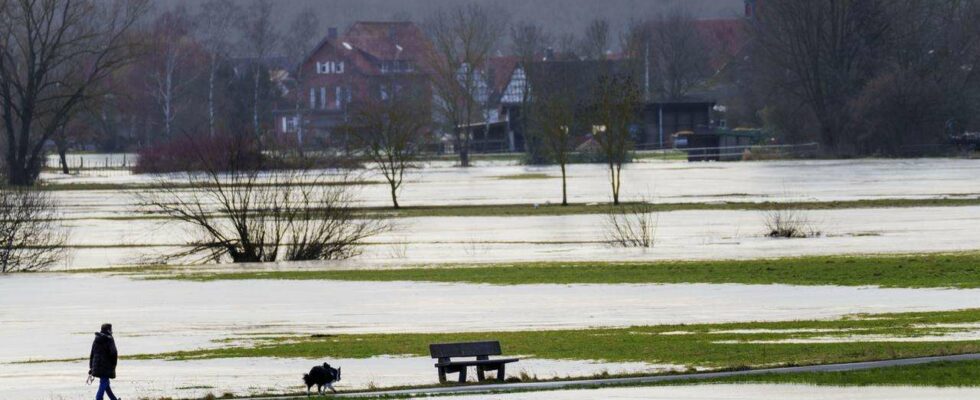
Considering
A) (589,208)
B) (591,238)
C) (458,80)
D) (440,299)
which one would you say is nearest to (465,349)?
(440,299)

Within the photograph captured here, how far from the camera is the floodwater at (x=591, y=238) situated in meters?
48.7

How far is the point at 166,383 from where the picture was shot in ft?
82.0

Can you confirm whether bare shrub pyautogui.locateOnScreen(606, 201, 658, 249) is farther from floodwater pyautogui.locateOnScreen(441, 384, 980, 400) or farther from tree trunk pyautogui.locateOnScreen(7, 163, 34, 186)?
tree trunk pyautogui.locateOnScreen(7, 163, 34, 186)

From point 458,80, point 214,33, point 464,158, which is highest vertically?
point 214,33

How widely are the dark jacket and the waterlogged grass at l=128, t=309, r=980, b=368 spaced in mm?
5314

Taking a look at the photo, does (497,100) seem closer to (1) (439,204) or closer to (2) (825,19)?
(2) (825,19)

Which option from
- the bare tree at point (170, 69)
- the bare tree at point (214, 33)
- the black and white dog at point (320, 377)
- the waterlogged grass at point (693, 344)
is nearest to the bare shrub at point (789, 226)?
the waterlogged grass at point (693, 344)

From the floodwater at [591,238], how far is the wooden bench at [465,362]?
73.8 feet

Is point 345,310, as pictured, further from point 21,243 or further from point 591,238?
point 591,238

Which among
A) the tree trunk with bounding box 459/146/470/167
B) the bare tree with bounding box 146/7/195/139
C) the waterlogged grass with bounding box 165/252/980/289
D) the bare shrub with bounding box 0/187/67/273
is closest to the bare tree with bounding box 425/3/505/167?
the tree trunk with bounding box 459/146/470/167

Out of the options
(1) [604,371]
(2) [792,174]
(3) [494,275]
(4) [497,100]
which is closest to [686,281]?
(3) [494,275]

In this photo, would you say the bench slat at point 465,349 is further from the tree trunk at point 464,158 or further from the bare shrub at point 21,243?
the tree trunk at point 464,158

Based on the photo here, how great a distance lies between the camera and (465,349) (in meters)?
24.2

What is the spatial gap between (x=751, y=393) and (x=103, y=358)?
8.79 metres
